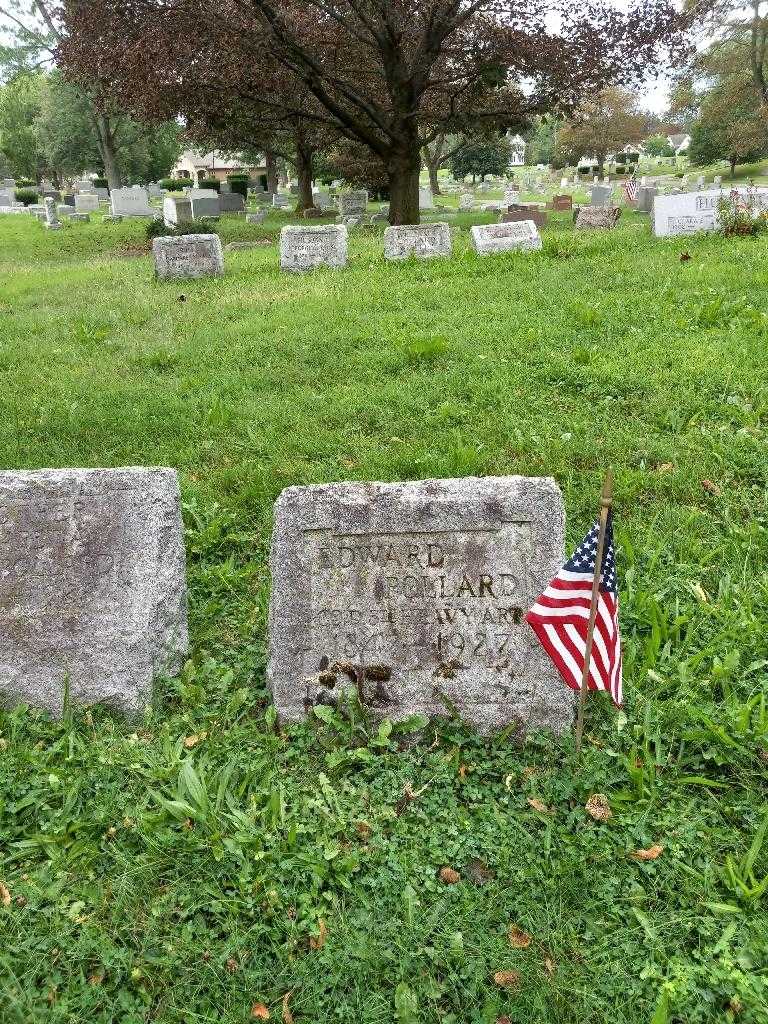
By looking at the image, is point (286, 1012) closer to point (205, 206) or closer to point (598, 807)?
point (598, 807)

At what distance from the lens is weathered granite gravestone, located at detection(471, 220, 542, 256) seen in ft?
40.1

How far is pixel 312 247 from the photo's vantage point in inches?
483

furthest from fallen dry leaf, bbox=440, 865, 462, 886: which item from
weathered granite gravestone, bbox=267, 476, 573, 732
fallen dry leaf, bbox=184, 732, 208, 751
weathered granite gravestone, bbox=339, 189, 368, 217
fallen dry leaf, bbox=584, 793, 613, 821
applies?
weathered granite gravestone, bbox=339, 189, 368, 217

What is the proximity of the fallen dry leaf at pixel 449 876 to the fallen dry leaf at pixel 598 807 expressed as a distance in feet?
1.83

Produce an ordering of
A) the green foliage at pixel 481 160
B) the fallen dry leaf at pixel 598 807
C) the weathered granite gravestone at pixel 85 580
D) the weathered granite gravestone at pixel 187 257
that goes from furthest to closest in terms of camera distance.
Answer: the green foliage at pixel 481 160 < the weathered granite gravestone at pixel 187 257 < the weathered granite gravestone at pixel 85 580 < the fallen dry leaf at pixel 598 807

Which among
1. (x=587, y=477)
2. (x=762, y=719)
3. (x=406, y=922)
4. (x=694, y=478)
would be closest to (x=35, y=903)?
(x=406, y=922)

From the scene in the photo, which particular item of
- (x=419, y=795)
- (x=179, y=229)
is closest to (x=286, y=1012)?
Answer: (x=419, y=795)

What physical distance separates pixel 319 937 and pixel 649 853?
45.7 inches

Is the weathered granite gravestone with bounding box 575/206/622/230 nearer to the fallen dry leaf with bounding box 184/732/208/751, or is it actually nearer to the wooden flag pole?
the wooden flag pole

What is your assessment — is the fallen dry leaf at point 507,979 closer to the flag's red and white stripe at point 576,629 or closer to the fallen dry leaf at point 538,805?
the fallen dry leaf at point 538,805

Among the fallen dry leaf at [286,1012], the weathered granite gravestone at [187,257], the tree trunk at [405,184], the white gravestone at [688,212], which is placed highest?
the tree trunk at [405,184]

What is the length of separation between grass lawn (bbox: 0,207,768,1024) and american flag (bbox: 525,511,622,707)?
0.38 m

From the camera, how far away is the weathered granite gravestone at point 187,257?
1183cm

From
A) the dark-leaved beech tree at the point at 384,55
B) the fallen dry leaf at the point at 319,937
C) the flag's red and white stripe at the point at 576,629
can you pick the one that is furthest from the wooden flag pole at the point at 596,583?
the dark-leaved beech tree at the point at 384,55
